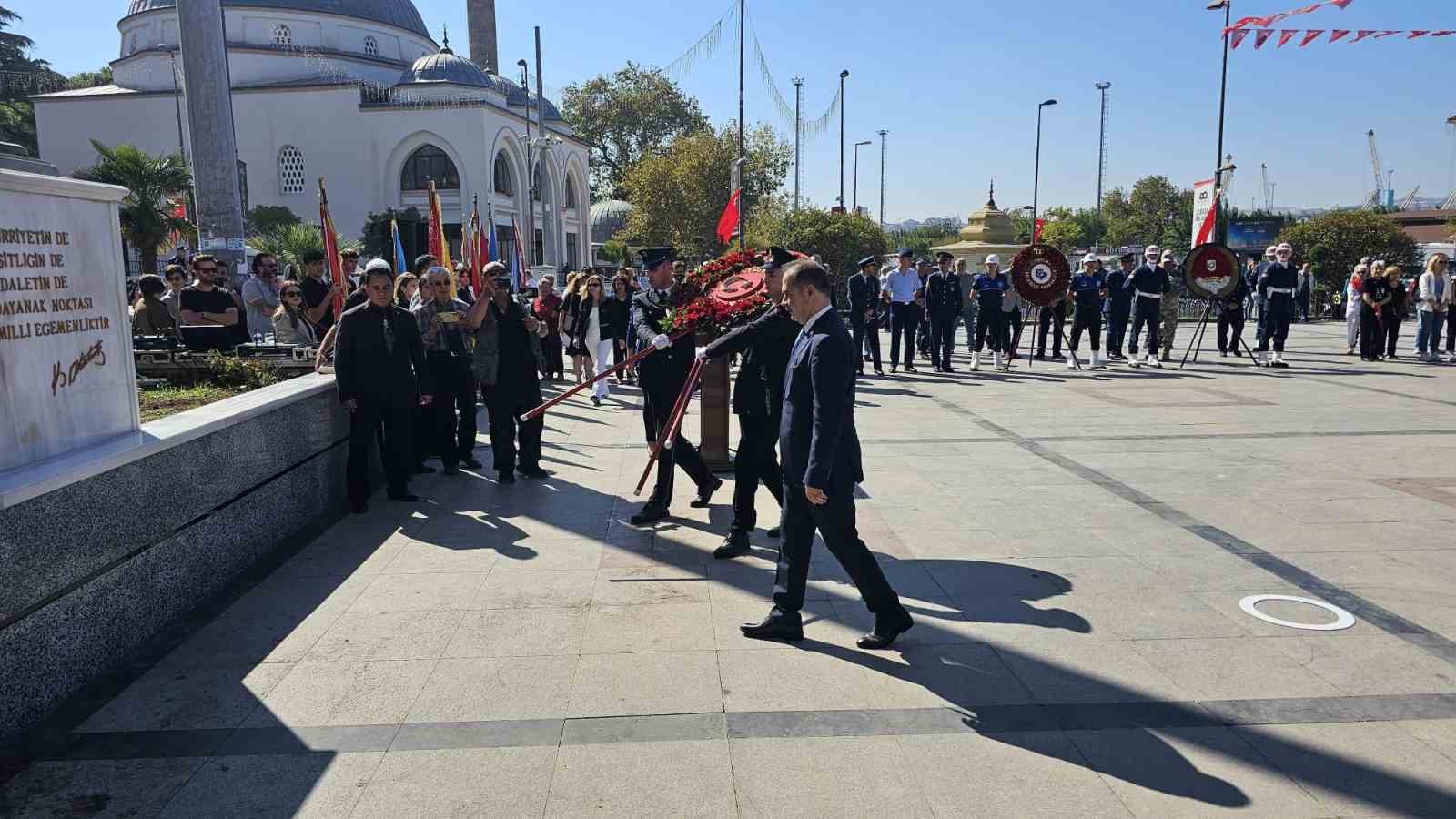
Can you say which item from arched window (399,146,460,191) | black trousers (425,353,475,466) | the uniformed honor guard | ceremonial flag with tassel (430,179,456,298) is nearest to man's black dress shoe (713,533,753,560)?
black trousers (425,353,475,466)

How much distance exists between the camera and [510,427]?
319 inches

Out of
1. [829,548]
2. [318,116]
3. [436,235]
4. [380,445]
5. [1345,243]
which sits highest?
[318,116]

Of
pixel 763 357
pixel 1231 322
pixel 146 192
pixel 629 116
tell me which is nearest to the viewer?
pixel 763 357

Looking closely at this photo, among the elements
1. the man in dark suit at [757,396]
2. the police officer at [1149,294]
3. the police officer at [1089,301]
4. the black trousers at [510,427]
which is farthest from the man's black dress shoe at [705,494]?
the police officer at [1149,294]

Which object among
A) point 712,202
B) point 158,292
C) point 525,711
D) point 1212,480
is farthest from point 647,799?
point 712,202

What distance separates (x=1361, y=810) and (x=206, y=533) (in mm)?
5293

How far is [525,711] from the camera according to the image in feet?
12.5

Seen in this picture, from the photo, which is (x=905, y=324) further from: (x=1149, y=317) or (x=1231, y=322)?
(x=1231, y=322)

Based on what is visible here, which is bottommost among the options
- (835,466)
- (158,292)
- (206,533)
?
(206,533)

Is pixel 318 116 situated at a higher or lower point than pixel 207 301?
higher

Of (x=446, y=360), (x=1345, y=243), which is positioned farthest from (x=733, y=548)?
(x=1345, y=243)

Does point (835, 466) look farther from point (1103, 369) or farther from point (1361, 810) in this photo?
point (1103, 369)

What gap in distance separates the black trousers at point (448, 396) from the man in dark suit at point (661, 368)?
2347mm

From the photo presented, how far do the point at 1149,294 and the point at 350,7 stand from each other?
55.4m
